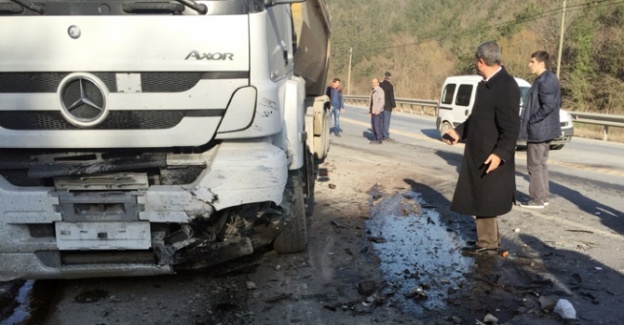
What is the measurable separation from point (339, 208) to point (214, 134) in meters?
3.40

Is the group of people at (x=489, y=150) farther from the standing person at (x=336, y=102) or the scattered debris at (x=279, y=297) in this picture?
the standing person at (x=336, y=102)

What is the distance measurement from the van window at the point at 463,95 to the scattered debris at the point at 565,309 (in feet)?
37.1

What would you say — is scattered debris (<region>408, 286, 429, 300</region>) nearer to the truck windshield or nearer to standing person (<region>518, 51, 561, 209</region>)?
the truck windshield

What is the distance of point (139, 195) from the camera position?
328 cm

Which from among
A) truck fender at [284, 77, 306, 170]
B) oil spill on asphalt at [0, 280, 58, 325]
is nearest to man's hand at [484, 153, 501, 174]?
truck fender at [284, 77, 306, 170]

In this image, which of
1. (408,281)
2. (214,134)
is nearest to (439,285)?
(408,281)

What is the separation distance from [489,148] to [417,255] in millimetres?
1199

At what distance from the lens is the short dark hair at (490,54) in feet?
14.1

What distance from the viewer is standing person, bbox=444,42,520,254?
4.32 m

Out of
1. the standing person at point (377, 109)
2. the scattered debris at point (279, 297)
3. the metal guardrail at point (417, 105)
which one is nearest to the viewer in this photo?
A: the scattered debris at point (279, 297)

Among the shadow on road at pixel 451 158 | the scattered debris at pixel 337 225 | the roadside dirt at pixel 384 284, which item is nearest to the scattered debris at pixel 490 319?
the roadside dirt at pixel 384 284

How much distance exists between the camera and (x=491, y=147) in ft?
14.7

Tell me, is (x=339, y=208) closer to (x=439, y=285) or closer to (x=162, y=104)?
(x=439, y=285)

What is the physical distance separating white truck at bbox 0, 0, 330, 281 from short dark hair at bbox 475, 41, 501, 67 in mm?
1944
